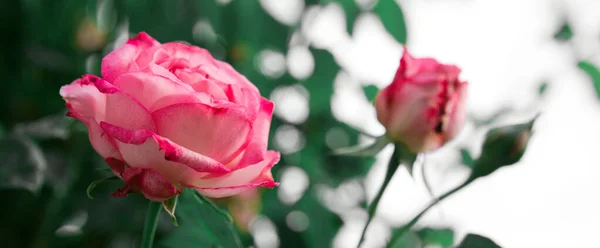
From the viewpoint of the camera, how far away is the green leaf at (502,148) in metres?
0.27

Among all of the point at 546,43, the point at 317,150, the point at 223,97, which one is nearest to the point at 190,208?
the point at 223,97

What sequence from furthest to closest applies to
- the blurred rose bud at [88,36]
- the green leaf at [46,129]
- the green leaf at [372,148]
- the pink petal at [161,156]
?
the blurred rose bud at [88,36], the green leaf at [46,129], the green leaf at [372,148], the pink petal at [161,156]

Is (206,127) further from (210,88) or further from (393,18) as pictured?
(393,18)

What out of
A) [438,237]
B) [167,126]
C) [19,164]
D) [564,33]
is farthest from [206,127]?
[564,33]

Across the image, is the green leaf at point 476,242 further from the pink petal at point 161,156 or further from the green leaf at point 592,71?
the green leaf at point 592,71

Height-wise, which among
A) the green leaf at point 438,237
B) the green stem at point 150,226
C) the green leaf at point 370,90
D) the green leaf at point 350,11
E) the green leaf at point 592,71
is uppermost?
the green stem at point 150,226

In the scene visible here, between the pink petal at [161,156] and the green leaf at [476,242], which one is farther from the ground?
the pink petal at [161,156]

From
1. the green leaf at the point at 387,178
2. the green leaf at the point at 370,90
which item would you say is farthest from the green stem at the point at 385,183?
the green leaf at the point at 370,90

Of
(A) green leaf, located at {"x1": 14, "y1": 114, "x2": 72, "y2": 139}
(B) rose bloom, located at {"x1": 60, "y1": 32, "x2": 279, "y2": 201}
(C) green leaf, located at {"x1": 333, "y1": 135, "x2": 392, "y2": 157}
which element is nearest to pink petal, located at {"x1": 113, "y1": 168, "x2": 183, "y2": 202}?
(B) rose bloom, located at {"x1": 60, "y1": 32, "x2": 279, "y2": 201}

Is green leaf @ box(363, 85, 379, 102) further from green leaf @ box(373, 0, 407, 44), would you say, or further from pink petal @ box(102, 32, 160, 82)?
pink petal @ box(102, 32, 160, 82)

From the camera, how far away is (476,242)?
233mm

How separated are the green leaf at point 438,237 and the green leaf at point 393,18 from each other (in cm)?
17

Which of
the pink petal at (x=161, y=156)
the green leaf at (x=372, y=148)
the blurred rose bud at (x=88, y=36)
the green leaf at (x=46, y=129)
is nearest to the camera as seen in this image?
the pink petal at (x=161, y=156)

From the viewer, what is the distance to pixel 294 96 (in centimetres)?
60
